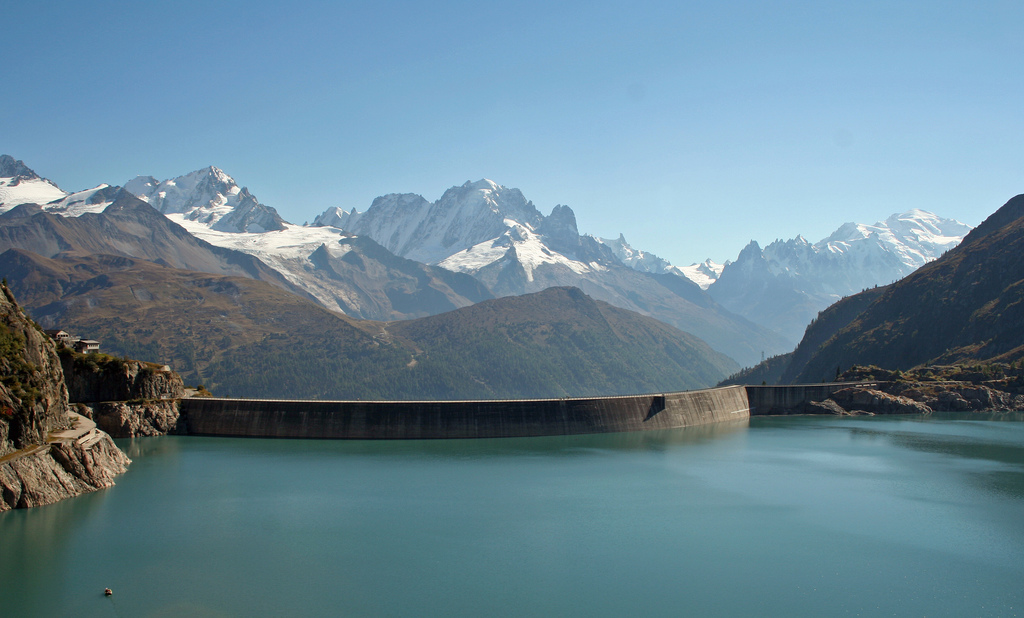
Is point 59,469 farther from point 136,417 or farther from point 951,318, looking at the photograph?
point 951,318

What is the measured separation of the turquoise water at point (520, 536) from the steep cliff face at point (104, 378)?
27.7 feet

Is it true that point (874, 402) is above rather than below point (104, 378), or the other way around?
below

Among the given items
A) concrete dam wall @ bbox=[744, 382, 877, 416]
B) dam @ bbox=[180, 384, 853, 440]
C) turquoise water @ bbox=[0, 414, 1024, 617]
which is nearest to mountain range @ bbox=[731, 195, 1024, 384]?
concrete dam wall @ bbox=[744, 382, 877, 416]

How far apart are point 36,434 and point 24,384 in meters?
3.79

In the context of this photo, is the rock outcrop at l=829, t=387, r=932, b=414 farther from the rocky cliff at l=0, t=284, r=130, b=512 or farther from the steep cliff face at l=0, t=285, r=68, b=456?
the steep cliff face at l=0, t=285, r=68, b=456

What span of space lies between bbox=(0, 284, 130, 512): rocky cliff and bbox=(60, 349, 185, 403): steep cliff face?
80.8 feet

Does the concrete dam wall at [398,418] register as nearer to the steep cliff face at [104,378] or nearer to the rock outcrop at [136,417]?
the rock outcrop at [136,417]

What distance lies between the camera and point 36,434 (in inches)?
2205

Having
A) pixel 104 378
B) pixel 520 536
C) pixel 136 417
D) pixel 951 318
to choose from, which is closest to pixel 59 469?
pixel 520 536

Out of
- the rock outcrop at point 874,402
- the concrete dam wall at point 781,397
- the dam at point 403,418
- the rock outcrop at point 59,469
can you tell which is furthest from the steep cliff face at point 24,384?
the rock outcrop at point 874,402

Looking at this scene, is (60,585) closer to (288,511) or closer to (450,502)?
(288,511)

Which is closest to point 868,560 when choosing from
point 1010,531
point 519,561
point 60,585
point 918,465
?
point 1010,531

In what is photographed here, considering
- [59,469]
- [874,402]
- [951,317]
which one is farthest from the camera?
[951,317]

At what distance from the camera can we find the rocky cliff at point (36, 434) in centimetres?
5325
